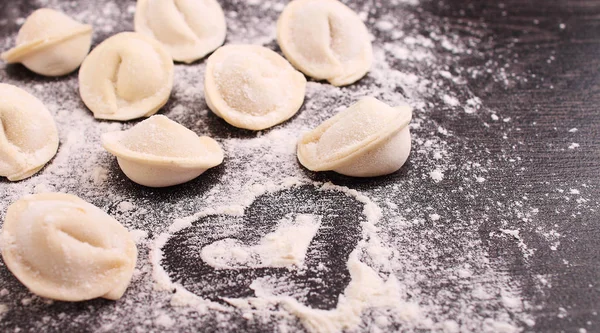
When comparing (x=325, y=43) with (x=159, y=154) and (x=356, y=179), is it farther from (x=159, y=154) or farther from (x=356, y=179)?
(x=159, y=154)

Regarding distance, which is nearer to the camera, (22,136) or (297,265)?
(297,265)

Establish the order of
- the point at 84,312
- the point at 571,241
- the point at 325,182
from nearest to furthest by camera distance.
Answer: the point at 84,312 < the point at 571,241 < the point at 325,182

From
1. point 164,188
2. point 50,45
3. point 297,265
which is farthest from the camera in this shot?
point 50,45

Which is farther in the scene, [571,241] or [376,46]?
[376,46]

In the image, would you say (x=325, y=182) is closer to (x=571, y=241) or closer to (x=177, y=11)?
(x=571, y=241)

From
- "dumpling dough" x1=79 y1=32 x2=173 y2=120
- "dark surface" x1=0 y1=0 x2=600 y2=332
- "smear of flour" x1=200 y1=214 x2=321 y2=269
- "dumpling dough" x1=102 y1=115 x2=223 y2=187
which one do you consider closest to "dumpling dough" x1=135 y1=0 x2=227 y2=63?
"dumpling dough" x1=79 y1=32 x2=173 y2=120

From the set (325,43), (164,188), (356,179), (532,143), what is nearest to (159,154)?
(164,188)

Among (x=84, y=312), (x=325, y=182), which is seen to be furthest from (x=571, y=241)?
(x=84, y=312)
